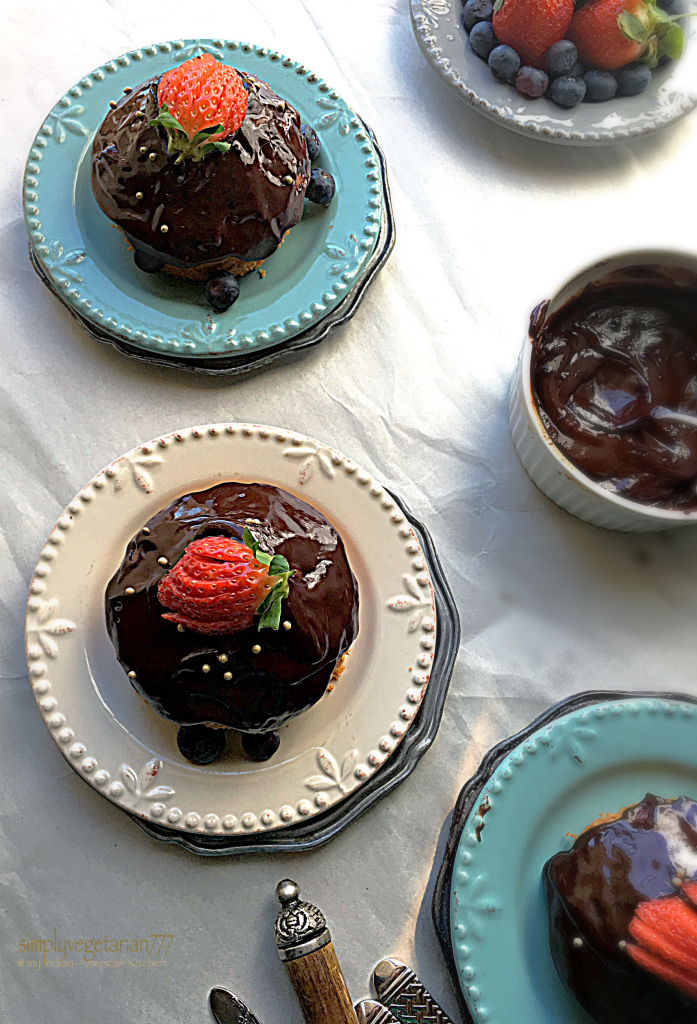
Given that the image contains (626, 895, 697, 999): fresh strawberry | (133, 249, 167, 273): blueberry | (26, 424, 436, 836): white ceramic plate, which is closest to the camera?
(626, 895, 697, 999): fresh strawberry

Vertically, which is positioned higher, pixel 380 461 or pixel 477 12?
pixel 477 12

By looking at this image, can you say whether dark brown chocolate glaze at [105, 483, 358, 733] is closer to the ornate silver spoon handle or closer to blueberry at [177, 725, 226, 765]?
blueberry at [177, 725, 226, 765]

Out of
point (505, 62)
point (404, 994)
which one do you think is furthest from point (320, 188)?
point (404, 994)

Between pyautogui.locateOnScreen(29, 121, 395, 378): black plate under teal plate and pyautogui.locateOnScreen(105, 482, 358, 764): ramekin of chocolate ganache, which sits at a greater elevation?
pyautogui.locateOnScreen(29, 121, 395, 378): black plate under teal plate

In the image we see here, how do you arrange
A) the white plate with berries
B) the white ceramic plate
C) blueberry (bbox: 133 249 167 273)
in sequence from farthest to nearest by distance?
the white plate with berries, blueberry (bbox: 133 249 167 273), the white ceramic plate

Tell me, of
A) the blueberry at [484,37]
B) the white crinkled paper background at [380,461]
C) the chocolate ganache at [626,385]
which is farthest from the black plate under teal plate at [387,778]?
the blueberry at [484,37]

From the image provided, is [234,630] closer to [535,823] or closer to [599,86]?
[535,823]

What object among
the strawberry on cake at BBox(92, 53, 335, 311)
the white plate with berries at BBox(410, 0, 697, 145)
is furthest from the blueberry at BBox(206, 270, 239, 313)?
the white plate with berries at BBox(410, 0, 697, 145)
